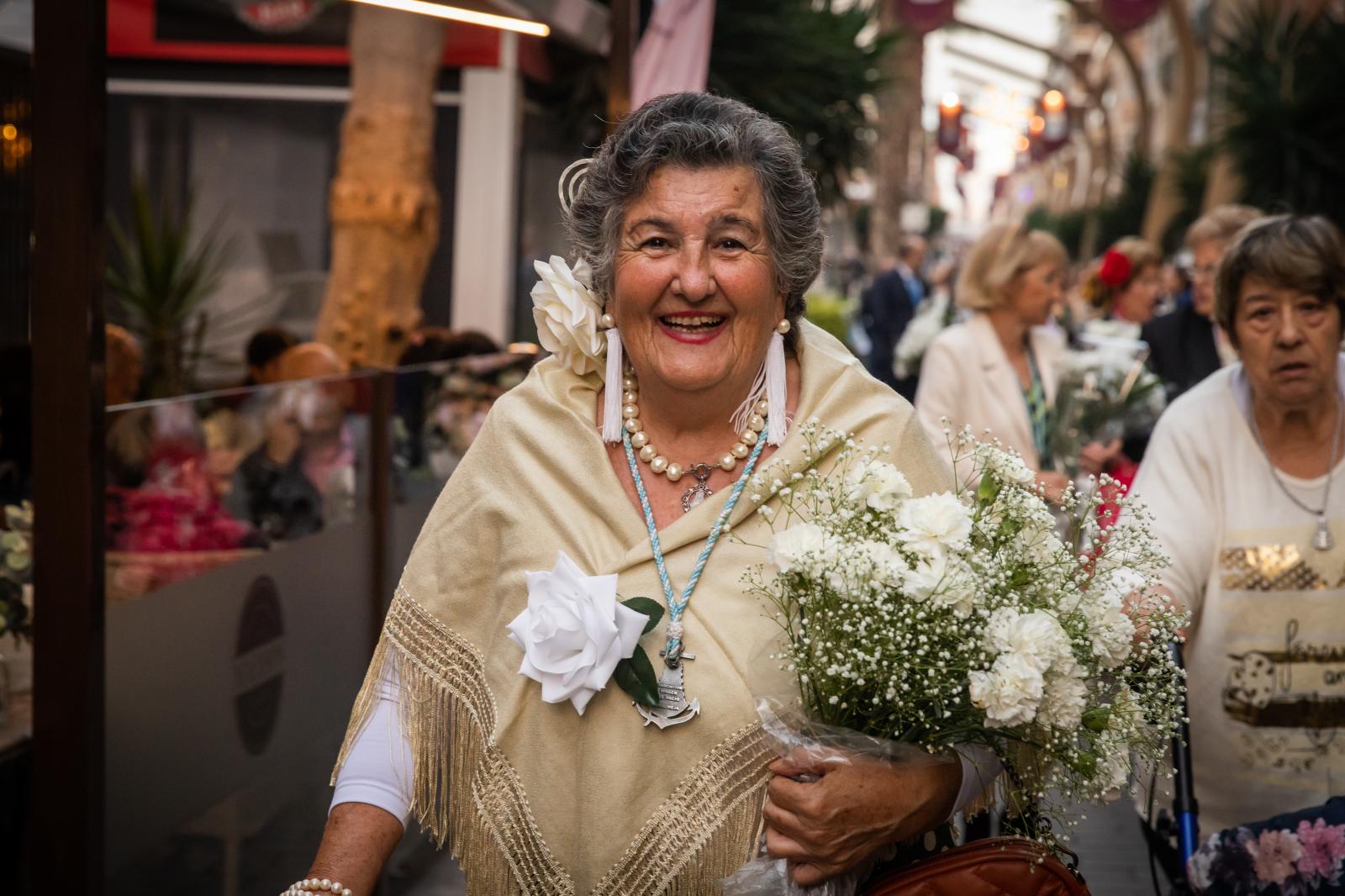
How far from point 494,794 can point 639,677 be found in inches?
14.7

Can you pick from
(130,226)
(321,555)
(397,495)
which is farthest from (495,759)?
(130,226)

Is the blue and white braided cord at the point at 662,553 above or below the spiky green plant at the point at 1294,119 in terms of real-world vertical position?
below

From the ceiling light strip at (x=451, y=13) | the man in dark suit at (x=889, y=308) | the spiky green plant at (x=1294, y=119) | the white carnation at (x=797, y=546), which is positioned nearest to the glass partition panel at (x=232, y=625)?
the ceiling light strip at (x=451, y=13)

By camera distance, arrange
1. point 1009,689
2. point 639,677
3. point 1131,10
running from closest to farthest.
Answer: point 1009,689
point 639,677
point 1131,10

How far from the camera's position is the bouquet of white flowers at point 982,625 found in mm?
2205

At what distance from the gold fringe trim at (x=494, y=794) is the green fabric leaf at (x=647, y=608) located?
0.24 metres

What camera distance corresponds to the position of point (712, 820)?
2.63 meters

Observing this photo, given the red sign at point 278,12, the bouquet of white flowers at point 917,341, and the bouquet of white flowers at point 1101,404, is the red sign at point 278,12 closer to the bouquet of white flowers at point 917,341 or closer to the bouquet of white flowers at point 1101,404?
the bouquet of white flowers at point 917,341

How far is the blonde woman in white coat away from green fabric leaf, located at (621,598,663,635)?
12.4 ft

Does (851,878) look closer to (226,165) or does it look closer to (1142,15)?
(226,165)

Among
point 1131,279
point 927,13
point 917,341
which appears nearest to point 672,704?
point 917,341

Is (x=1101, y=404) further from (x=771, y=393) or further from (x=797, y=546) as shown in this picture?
(x=797, y=546)

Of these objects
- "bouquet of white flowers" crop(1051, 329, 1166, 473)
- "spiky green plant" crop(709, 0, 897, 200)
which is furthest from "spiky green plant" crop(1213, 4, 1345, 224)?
"bouquet of white flowers" crop(1051, 329, 1166, 473)

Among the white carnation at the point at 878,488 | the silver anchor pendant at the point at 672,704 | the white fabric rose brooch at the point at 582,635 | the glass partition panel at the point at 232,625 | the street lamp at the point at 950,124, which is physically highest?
the street lamp at the point at 950,124
